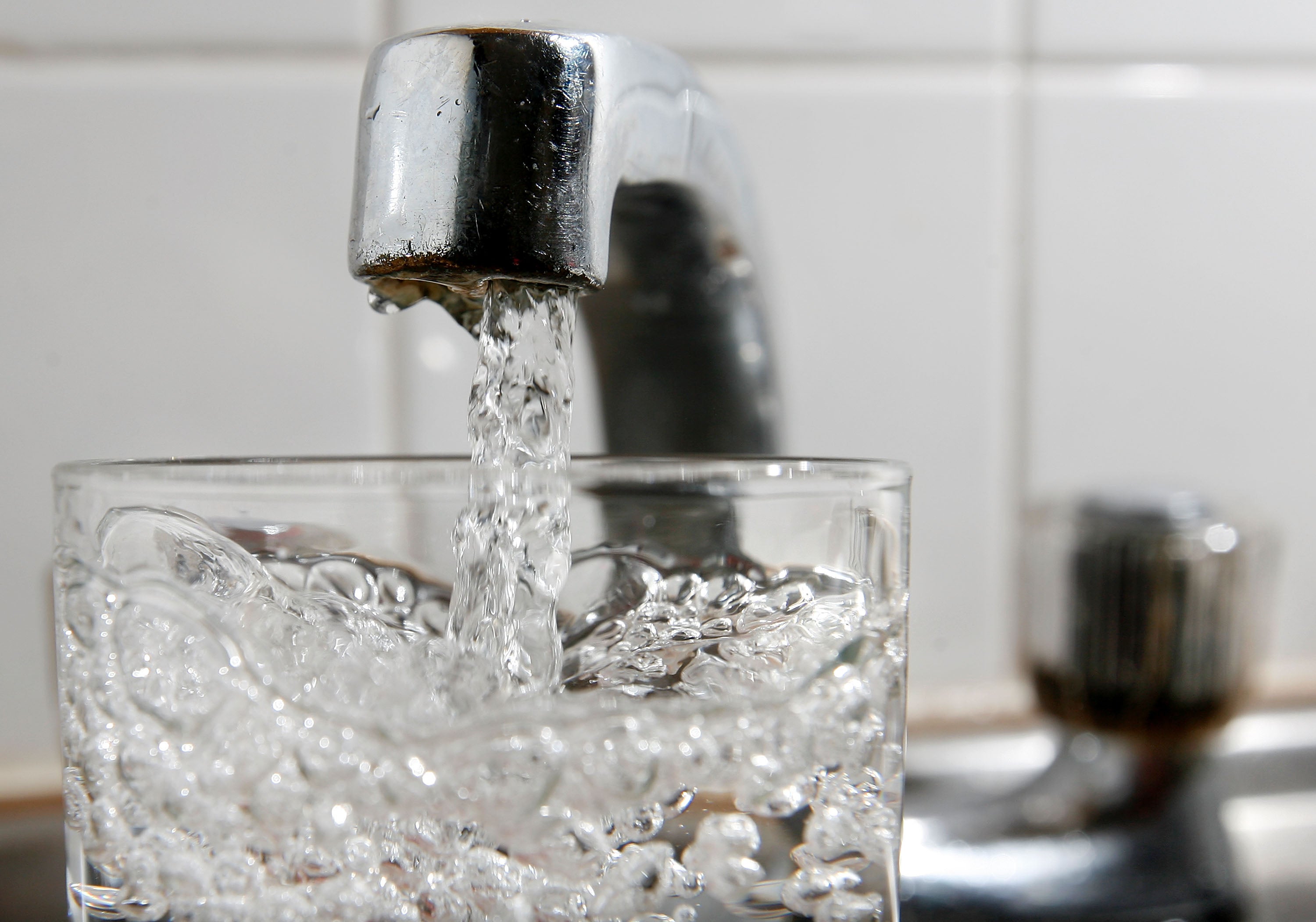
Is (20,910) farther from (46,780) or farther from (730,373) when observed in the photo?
(730,373)

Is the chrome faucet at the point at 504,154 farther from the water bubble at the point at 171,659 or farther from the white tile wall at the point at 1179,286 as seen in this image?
the white tile wall at the point at 1179,286

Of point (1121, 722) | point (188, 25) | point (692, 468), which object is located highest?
point (188, 25)

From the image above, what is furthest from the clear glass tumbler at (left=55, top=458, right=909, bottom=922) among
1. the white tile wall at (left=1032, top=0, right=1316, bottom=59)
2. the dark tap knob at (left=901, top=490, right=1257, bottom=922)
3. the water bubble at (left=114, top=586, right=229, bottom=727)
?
the white tile wall at (left=1032, top=0, right=1316, bottom=59)

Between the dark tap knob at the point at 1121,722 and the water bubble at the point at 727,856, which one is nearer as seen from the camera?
the water bubble at the point at 727,856

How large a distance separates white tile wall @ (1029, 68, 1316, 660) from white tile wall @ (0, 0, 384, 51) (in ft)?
0.93

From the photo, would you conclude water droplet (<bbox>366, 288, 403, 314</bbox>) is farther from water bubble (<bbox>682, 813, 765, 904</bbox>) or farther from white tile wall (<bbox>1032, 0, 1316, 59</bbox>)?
white tile wall (<bbox>1032, 0, 1316, 59</bbox>)

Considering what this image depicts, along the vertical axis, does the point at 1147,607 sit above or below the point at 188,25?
below

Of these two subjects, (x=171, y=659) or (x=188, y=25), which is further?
(x=188, y=25)

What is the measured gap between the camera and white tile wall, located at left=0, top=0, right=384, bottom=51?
0.39m

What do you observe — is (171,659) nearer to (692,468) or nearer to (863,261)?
(692,468)

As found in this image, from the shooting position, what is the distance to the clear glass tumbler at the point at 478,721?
0.18m

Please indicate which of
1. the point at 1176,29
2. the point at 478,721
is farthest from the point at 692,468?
the point at 1176,29

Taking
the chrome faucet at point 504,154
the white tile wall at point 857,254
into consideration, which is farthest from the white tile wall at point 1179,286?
the chrome faucet at point 504,154

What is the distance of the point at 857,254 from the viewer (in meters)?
0.44
